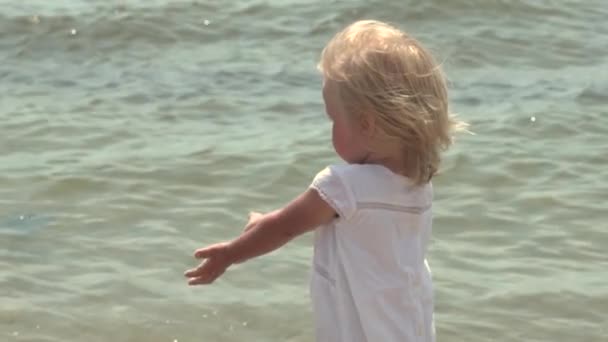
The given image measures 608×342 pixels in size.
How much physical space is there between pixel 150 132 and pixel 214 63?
1.86m

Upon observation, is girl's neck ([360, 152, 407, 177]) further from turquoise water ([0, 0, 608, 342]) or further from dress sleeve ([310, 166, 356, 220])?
turquoise water ([0, 0, 608, 342])

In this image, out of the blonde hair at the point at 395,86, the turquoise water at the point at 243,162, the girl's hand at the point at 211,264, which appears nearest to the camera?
the blonde hair at the point at 395,86

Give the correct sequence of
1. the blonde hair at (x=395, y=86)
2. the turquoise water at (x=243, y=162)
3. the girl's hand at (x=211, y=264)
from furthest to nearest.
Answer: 1. the turquoise water at (x=243, y=162)
2. the girl's hand at (x=211, y=264)
3. the blonde hair at (x=395, y=86)

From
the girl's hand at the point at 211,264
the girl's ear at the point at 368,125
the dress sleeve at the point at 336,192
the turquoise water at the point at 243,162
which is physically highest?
the girl's ear at the point at 368,125

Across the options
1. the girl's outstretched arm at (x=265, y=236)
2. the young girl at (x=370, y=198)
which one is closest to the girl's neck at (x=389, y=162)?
the young girl at (x=370, y=198)

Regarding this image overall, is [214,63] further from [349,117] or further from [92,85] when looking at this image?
[349,117]

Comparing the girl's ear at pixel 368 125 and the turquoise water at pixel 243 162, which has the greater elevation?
the girl's ear at pixel 368 125

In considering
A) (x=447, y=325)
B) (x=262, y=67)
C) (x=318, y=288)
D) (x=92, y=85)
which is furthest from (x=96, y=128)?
(x=318, y=288)

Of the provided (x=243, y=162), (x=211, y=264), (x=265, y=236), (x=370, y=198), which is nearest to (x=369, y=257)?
(x=370, y=198)

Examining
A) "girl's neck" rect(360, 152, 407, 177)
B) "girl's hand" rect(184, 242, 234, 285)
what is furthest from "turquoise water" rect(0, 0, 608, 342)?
"girl's neck" rect(360, 152, 407, 177)

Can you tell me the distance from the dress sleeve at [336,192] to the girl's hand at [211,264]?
0.27m

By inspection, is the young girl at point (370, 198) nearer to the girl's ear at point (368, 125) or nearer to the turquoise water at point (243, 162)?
the girl's ear at point (368, 125)

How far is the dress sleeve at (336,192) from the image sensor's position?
311 cm

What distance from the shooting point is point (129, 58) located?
373 inches
